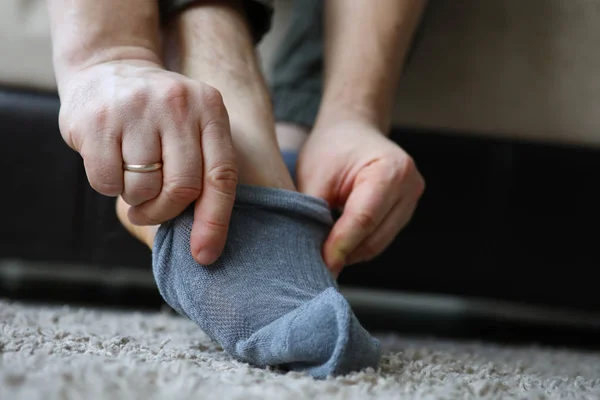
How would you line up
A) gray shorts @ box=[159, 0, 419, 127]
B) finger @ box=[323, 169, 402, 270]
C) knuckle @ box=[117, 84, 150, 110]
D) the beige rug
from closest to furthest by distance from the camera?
the beige rug → knuckle @ box=[117, 84, 150, 110] → finger @ box=[323, 169, 402, 270] → gray shorts @ box=[159, 0, 419, 127]

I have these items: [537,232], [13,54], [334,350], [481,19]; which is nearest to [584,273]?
[537,232]

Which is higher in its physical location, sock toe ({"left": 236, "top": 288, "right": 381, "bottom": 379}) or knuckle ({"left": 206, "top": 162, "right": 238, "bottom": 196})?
knuckle ({"left": 206, "top": 162, "right": 238, "bottom": 196})

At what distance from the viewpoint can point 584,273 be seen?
806 mm


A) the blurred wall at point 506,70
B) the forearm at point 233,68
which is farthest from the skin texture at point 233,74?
the blurred wall at point 506,70

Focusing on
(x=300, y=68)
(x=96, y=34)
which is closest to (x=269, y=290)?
(x=96, y=34)

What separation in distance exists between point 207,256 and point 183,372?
107 millimetres

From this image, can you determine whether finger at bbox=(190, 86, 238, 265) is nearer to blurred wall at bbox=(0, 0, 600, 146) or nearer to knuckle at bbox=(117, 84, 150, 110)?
knuckle at bbox=(117, 84, 150, 110)

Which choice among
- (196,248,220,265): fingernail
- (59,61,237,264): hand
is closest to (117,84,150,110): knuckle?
(59,61,237,264): hand

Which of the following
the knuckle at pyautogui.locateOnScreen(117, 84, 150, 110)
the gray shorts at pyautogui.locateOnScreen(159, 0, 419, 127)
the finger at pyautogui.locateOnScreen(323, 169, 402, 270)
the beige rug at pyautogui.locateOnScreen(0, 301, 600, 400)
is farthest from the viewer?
the gray shorts at pyautogui.locateOnScreen(159, 0, 419, 127)

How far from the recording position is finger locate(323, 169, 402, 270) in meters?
0.53

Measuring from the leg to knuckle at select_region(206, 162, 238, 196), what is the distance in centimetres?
3

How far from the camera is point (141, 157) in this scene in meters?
0.43

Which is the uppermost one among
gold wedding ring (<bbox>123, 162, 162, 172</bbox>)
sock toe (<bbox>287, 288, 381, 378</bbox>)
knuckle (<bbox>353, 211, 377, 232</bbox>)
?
gold wedding ring (<bbox>123, 162, 162, 172</bbox>)

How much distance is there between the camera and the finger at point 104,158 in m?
0.43
